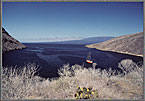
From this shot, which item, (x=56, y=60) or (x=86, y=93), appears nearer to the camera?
(x=86, y=93)

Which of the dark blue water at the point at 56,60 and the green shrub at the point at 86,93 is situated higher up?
the dark blue water at the point at 56,60

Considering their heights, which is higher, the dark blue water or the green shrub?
the dark blue water

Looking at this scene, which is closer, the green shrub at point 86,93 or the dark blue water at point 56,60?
the green shrub at point 86,93

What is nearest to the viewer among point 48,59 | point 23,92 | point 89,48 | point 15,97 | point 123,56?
point 15,97

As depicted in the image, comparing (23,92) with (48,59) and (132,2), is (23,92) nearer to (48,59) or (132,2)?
(48,59)

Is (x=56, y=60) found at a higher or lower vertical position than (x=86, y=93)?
higher

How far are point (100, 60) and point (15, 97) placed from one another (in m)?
3.20

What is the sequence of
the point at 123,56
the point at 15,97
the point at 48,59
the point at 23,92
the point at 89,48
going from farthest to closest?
the point at 89,48, the point at 48,59, the point at 123,56, the point at 23,92, the point at 15,97

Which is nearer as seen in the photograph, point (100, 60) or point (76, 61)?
point (76, 61)

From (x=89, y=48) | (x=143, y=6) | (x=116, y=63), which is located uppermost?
(x=143, y=6)

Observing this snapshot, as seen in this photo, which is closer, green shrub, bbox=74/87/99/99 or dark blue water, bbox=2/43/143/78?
green shrub, bbox=74/87/99/99

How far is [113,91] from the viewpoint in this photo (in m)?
2.28

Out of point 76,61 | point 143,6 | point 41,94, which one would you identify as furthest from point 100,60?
point 41,94

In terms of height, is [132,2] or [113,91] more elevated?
[132,2]
